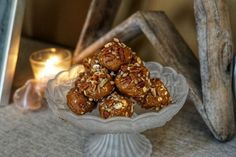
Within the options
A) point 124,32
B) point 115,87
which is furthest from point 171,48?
point 115,87

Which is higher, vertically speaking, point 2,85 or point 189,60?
point 2,85

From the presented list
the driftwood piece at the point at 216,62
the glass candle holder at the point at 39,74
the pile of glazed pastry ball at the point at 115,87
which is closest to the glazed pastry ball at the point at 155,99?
the pile of glazed pastry ball at the point at 115,87

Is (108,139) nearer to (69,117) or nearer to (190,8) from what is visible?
(69,117)

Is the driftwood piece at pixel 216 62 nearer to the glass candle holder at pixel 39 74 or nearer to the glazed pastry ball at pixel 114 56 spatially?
the glazed pastry ball at pixel 114 56

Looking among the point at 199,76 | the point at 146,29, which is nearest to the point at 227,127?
the point at 199,76

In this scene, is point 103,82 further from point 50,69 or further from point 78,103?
point 50,69

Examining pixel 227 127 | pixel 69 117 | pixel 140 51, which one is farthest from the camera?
pixel 140 51

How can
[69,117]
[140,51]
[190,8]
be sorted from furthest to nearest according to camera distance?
[140,51], [190,8], [69,117]
